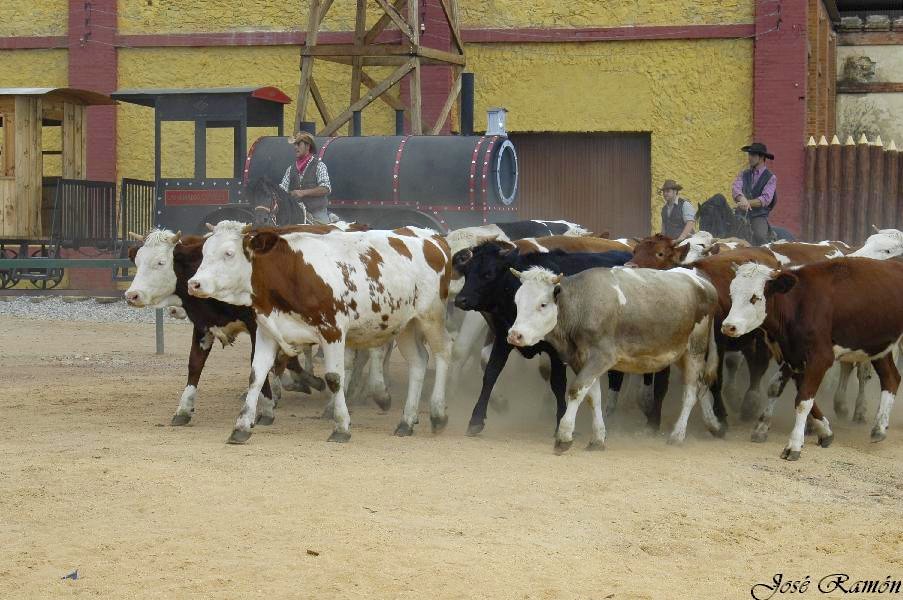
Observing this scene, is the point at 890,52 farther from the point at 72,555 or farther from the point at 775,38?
the point at 72,555

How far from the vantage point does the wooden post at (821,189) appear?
2383cm

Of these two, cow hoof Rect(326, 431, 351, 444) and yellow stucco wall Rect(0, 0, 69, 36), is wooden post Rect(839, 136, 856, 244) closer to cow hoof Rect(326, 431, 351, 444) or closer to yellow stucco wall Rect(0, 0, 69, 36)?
yellow stucco wall Rect(0, 0, 69, 36)

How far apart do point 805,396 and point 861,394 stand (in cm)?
198

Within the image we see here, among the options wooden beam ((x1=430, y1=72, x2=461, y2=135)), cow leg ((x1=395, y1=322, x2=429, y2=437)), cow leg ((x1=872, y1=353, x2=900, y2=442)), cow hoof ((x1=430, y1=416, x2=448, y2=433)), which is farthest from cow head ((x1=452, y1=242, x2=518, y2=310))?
wooden beam ((x1=430, y1=72, x2=461, y2=135))

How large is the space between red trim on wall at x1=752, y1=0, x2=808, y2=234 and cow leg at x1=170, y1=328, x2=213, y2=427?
586 inches

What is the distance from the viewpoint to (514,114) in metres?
25.4

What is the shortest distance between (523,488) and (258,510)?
170 centimetres

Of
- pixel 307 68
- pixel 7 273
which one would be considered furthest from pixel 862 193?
pixel 7 273

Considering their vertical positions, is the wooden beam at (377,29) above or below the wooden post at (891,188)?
above

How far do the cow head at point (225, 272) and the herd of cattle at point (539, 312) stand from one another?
0.01m

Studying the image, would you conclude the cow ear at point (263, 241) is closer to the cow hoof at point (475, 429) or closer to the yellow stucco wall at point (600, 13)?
the cow hoof at point (475, 429)

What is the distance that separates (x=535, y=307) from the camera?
10.2 metres
